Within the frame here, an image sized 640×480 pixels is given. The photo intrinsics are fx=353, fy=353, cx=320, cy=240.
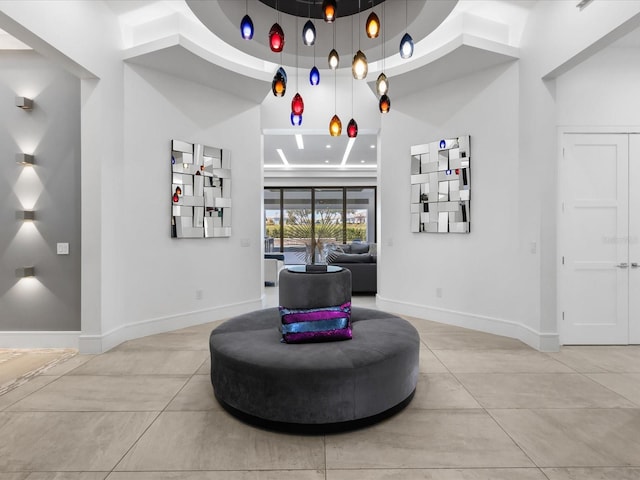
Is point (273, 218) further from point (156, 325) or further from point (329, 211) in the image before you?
point (156, 325)

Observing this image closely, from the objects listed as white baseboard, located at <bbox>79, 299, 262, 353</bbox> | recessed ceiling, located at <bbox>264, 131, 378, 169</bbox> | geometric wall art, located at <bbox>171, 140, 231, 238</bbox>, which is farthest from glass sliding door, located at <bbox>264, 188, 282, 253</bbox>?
geometric wall art, located at <bbox>171, 140, 231, 238</bbox>

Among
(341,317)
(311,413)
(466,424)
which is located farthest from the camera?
(341,317)

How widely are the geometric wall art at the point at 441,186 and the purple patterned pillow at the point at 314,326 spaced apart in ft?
8.57

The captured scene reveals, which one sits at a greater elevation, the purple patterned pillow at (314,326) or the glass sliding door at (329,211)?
the glass sliding door at (329,211)

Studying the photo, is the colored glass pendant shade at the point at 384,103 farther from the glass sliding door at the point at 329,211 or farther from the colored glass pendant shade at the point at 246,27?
the glass sliding door at the point at 329,211

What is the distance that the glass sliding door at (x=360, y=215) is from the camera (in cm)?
1186

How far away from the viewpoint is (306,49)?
3727mm

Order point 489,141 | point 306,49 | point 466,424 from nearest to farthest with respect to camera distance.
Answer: point 466,424 < point 306,49 < point 489,141

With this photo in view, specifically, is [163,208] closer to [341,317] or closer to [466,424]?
[341,317]

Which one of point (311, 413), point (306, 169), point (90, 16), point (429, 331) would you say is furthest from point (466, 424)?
point (306, 169)

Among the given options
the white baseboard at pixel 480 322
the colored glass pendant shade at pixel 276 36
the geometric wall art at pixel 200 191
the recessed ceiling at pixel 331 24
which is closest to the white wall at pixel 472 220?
the white baseboard at pixel 480 322

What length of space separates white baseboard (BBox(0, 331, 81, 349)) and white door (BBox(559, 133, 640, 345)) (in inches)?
208

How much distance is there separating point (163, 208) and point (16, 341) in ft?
6.70

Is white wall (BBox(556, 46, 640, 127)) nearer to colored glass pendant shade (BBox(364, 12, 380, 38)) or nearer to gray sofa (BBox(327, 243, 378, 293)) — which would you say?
colored glass pendant shade (BBox(364, 12, 380, 38))
